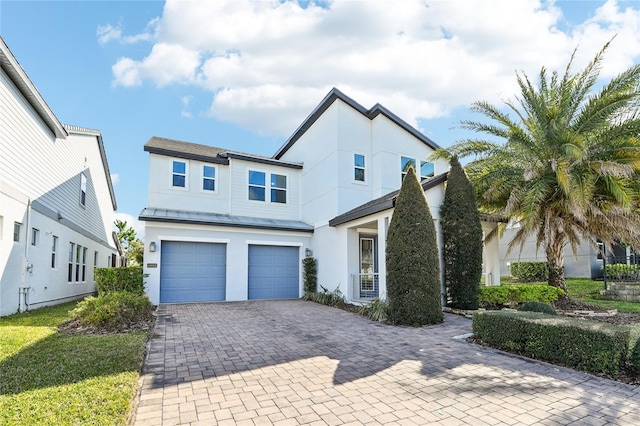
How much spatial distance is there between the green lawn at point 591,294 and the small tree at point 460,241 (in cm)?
434

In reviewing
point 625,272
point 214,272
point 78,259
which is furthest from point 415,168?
point 78,259

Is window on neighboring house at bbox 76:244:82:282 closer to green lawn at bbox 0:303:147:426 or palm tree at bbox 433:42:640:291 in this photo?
green lawn at bbox 0:303:147:426

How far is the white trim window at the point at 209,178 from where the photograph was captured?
16.0m

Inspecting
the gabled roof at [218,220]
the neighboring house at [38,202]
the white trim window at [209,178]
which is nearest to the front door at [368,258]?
the gabled roof at [218,220]

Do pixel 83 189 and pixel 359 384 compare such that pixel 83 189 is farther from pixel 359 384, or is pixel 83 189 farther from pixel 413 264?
pixel 359 384

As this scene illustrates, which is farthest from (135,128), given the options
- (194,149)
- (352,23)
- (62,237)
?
(352,23)

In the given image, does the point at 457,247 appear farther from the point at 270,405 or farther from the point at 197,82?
the point at 197,82

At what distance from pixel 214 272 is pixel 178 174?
460 centimetres

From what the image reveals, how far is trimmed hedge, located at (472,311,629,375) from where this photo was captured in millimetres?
5195

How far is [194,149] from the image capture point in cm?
1762

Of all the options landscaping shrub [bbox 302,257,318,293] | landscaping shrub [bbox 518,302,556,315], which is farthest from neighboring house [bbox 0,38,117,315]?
landscaping shrub [bbox 518,302,556,315]

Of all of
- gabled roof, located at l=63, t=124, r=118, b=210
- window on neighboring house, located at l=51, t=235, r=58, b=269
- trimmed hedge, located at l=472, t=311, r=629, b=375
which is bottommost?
trimmed hedge, located at l=472, t=311, r=629, b=375

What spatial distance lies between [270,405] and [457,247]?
8.08m

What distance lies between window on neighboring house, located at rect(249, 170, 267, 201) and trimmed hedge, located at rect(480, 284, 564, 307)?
10.1 m
